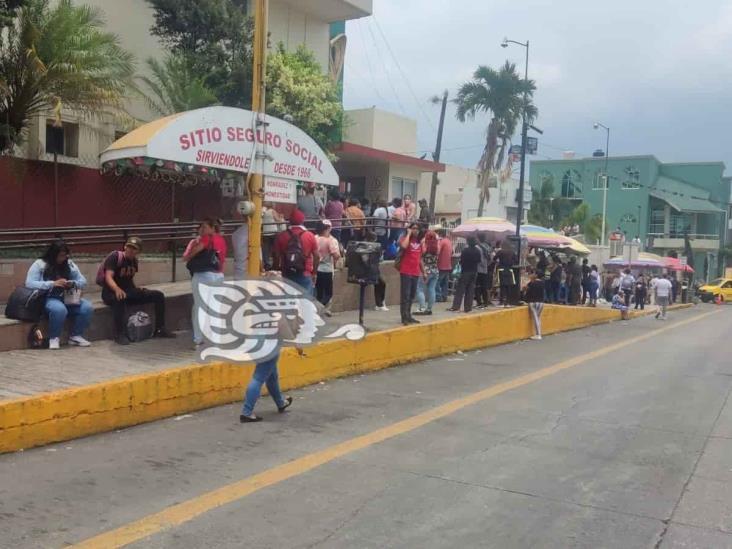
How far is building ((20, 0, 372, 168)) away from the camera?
14.0 m

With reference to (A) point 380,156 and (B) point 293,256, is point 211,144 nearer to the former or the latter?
(B) point 293,256

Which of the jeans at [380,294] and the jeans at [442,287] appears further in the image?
the jeans at [442,287]

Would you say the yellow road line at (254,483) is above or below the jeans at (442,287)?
below

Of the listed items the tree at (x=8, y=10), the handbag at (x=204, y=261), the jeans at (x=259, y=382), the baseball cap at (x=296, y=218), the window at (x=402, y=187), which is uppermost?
the tree at (x=8, y=10)

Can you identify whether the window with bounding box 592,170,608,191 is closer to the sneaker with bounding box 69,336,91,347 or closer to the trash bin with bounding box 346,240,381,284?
the trash bin with bounding box 346,240,381,284

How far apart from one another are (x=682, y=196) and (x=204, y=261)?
58.6 m

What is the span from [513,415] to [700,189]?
62252 mm

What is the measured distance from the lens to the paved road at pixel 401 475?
420cm

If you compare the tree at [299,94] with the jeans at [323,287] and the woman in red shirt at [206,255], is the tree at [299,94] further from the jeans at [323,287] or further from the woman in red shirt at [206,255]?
the woman in red shirt at [206,255]

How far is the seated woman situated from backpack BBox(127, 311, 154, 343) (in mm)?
526

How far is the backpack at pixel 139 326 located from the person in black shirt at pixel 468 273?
268 inches

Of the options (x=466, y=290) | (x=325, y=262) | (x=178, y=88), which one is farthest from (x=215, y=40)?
(x=466, y=290)

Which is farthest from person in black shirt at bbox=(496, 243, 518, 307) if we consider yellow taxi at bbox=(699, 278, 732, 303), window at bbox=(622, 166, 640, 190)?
window at bbox=(622, 166, 640, 190)

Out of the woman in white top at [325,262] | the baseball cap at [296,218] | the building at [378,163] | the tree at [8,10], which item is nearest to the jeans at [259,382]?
the baseball cap at [296,218]
